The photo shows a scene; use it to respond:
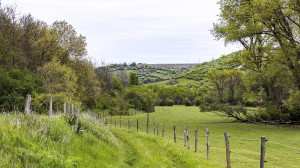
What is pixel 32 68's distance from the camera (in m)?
39.8

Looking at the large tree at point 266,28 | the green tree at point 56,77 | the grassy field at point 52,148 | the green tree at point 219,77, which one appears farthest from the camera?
the green tree at point 219,77

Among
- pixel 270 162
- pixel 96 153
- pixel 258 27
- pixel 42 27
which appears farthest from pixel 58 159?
pixel 42 27

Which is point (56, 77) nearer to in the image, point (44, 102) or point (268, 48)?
point (44, 102)

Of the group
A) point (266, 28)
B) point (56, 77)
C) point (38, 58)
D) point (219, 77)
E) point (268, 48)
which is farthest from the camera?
point (219, 77)

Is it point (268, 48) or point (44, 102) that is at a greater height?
point (268, 48)

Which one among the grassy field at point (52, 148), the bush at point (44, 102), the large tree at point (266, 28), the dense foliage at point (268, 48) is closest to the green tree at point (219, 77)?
the dense foliage at point (268, 48)

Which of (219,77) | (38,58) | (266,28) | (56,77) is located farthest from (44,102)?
(219,77)

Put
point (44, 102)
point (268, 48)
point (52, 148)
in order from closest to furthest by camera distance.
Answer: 1. point (52, 148)
2. point (44, 102)
3. point (268, 48)

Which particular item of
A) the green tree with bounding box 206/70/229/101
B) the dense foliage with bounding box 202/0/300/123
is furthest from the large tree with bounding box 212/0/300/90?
the green tree with bounding box 206/70/229/101

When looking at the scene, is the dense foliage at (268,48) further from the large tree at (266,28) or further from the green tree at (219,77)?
the green tree at (219,77)

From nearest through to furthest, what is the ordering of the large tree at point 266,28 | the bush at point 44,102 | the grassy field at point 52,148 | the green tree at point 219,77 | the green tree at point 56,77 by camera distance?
1. the grassy field at point 52,148
2. the bush at point 44,102
3. the large tree at point 266,28
4. the green tree at point 56,77
5. the green tree at point 219,77

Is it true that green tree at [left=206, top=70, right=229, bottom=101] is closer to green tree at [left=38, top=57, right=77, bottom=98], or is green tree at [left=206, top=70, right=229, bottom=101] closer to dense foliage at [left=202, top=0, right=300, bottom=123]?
dense foliage at [left=202, top=0, right=300, bottom=123]

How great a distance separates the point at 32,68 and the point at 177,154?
36.0m

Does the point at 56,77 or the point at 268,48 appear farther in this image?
the point at 56,77
